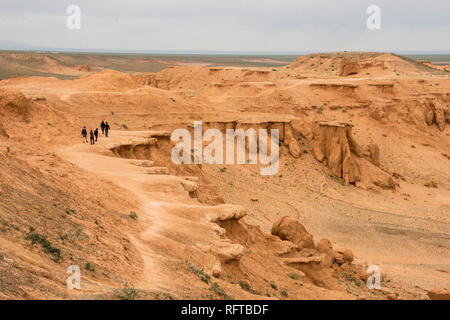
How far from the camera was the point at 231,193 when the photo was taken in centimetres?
2514

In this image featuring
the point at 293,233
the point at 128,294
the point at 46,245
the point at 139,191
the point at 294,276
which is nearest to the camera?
the point at 128,294

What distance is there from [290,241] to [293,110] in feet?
65.4

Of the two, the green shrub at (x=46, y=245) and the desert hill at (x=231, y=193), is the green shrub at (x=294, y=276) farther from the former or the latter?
the green shrub at (x=46, y=245)

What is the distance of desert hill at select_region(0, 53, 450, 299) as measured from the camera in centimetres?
864

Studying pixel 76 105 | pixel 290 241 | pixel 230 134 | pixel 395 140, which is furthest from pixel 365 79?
pixel 290 241

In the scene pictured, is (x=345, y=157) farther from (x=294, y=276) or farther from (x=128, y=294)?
(x=128, y=294)
